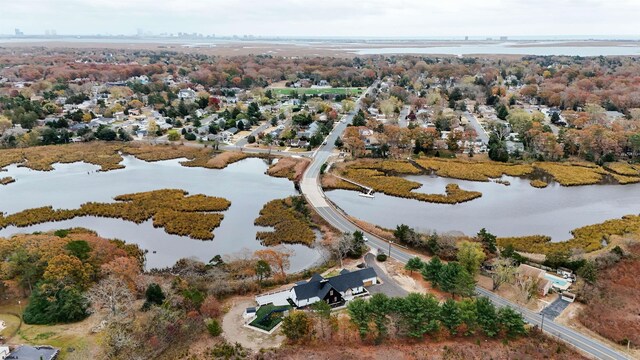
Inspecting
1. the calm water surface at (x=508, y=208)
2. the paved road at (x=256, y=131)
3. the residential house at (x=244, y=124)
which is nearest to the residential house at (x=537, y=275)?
the calm water surface at (x=508, y=208)

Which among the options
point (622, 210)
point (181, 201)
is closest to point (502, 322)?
point (622, 210)

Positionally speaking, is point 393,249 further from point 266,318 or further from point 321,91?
point 321,91

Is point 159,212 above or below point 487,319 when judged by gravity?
below

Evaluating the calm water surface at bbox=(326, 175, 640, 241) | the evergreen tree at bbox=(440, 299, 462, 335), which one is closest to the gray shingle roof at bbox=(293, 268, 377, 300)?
the evergreen tree at bbox=(440, 299, 462, 335)

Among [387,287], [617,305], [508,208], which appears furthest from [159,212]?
[617,305]

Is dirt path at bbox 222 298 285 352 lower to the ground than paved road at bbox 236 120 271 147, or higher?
lower

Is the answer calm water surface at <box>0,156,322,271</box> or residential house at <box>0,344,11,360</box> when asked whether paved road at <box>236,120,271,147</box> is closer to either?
calm water surface at <box>0,156,322,271</box>
